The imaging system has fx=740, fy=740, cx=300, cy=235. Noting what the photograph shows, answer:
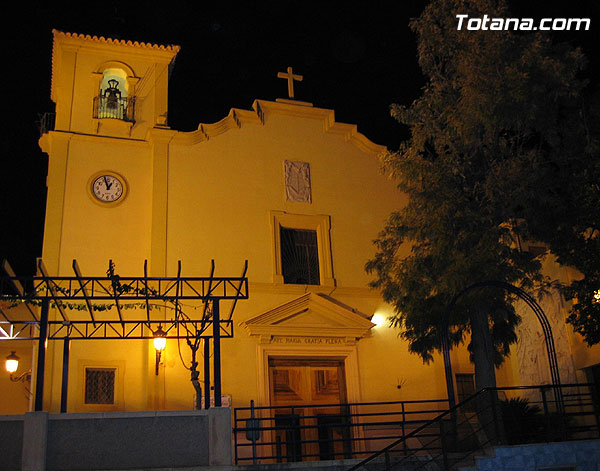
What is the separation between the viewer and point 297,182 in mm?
20531

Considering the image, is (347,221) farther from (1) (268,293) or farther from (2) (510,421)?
(2) (510,421)

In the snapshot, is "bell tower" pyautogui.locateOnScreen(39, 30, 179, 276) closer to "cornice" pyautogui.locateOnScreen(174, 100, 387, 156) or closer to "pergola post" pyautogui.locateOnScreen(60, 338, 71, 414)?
"cornice" pyautogui.locateOnScreen(174, 100, 387, 156)

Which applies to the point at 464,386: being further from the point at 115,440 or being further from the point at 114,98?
the point at 114,98

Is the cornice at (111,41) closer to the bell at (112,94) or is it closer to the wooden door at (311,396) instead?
the bell at (112,94)

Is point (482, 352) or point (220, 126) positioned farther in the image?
point (220, 126)

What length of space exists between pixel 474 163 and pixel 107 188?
359 inches

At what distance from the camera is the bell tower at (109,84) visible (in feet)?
63.8

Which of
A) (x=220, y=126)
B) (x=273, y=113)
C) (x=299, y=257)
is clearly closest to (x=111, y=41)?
(x=220, y=126)

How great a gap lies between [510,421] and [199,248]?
882cm

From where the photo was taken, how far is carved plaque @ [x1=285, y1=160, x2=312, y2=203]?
66.7 feet

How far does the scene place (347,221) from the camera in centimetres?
2058

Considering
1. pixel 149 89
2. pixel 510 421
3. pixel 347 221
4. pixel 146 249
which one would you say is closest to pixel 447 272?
pixel 510 421

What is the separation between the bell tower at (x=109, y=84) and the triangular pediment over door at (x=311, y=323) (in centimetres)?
596

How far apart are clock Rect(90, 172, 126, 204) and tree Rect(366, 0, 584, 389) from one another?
22.5 feet
